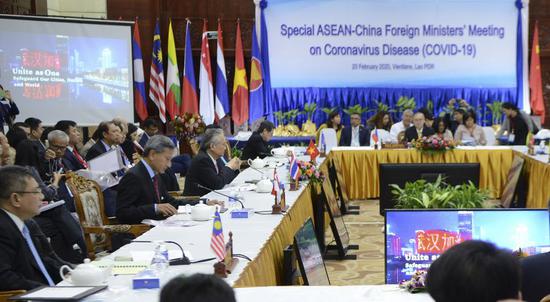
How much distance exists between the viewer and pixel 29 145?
766cm

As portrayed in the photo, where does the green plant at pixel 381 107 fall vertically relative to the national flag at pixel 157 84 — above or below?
below

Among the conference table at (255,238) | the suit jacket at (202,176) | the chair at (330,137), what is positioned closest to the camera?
the conference table at (255,238)

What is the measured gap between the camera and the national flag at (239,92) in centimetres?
1345

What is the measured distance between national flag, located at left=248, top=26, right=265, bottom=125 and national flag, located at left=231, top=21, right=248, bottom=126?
11 centimetres

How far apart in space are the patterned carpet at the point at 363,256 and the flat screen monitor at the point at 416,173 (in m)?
0.34

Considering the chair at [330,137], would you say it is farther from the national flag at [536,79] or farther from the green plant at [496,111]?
the national flag at [536,79]

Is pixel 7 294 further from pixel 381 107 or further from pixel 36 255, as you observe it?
pixel 381 107

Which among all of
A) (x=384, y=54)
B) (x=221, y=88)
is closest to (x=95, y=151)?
A: (x=221, y=88)

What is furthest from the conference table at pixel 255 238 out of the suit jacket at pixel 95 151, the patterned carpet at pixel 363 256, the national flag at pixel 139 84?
the national flag at pixel 139 84

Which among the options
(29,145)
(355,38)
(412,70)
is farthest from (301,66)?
(29,145)

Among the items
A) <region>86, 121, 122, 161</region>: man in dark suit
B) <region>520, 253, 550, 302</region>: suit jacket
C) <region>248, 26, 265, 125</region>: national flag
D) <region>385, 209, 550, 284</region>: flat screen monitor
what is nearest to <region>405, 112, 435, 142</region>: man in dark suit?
<region>248, 26, 265, 125</region>: national flag

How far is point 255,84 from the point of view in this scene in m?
13.5

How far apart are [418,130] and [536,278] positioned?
Answer: 25.7 feet

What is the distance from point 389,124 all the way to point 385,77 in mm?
2445
